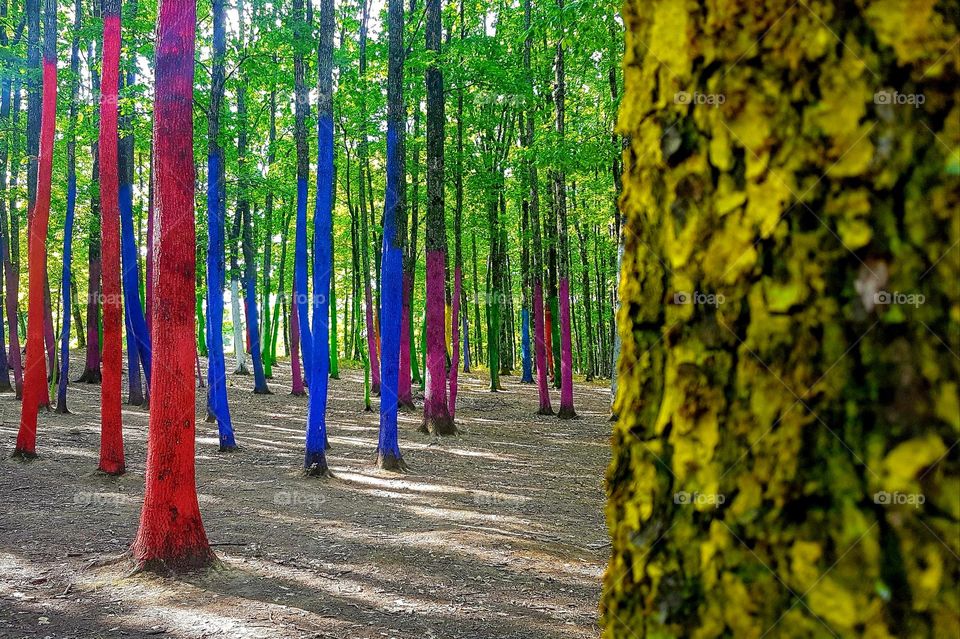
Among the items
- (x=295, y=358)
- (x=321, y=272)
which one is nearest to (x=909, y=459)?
(x=321, y=272)

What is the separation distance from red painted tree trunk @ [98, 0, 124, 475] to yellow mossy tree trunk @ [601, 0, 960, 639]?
860 cm

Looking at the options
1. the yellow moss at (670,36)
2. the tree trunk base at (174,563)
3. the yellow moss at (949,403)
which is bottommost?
the tree trunk base at (174,563)

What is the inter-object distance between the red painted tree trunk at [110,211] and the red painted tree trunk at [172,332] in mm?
3093

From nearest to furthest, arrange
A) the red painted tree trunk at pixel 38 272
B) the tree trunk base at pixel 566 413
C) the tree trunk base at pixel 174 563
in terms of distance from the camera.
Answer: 1. the tree trunk base at pixel 174 563
2. the red painted tree trunk at pixel 38 272
3. the tree trunk base at pixel 566 413

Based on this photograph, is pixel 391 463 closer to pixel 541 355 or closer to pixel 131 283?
pixel 131 283

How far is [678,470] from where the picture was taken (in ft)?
2.72

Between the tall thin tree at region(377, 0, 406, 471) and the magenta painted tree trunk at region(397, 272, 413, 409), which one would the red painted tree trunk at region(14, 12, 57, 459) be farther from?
the magenta painted tree trunk at region(397, 272, 413, 409)

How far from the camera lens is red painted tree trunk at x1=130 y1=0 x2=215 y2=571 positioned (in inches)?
209

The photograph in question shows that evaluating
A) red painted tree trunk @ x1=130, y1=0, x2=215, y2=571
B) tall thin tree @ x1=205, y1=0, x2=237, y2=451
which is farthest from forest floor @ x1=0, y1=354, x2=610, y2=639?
tall thin tree @ x1=205, y1=0, x2=237, y2=451

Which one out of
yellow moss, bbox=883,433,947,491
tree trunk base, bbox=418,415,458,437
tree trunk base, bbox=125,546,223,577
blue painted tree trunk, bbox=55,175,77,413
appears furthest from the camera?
tree trunk base, bbox=418,415,458,437

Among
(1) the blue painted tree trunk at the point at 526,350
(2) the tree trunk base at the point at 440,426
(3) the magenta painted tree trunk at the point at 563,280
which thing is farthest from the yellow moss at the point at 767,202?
(1) the blue painted tree trunk at the point at 526,350

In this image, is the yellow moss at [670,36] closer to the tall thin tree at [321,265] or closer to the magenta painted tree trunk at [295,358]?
the tall thin tree at [321,265]

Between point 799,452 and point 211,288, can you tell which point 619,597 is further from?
point 211,288

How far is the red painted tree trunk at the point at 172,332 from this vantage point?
209 inches
